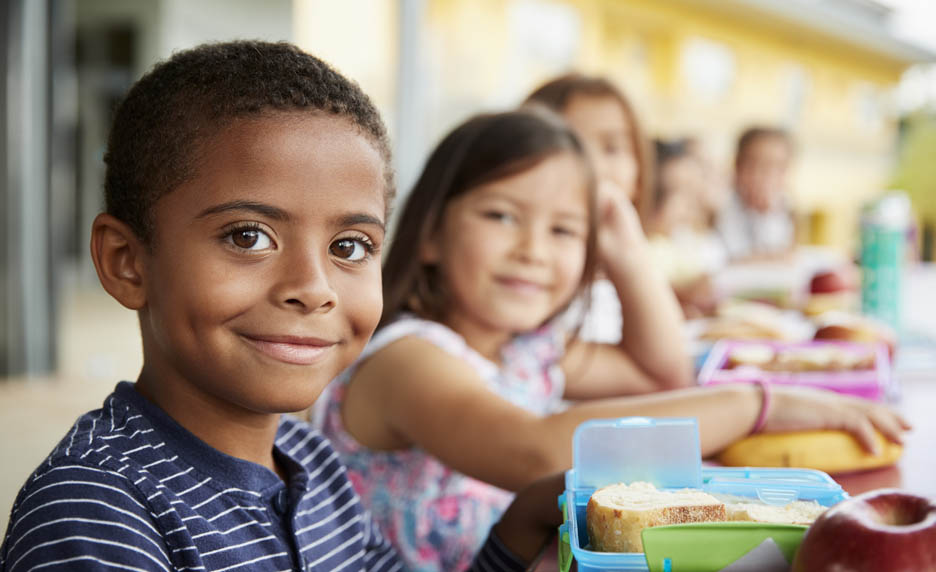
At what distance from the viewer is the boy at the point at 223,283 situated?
677 millimetres

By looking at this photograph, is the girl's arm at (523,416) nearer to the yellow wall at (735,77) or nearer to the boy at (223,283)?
the boy at (223,283)

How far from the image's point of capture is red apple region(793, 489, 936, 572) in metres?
0.42

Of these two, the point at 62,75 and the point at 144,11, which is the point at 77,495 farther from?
the point at 144,11

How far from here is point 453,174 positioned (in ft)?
4.35

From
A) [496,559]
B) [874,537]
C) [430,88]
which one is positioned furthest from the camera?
[430,88]

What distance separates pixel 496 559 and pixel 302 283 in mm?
396

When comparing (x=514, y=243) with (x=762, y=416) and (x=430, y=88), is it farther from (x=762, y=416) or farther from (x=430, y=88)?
(x=430, y=88)

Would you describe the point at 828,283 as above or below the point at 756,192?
below

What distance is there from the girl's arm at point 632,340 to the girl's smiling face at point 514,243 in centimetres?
31

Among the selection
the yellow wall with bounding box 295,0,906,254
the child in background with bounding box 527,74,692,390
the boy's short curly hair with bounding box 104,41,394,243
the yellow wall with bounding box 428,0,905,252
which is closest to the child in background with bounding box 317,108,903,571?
the child in background with bounding box 527,74,692,390

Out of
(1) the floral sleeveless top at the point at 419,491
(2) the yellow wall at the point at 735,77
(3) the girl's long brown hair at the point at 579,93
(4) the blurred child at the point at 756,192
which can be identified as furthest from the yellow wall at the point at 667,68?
(1) the floral sleeveless top at the point at 419,491

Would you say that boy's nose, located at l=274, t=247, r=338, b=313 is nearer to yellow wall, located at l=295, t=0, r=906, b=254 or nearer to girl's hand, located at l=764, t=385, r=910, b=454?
girl's hand, located at l=764, t=385, r=910, b=454

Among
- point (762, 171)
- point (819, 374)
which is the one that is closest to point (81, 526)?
point (819, 374)

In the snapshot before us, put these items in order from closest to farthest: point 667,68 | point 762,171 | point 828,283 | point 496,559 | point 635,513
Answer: point 635,513 < point 496,559 < point 828,283 < point 762,171 < point 667,68
